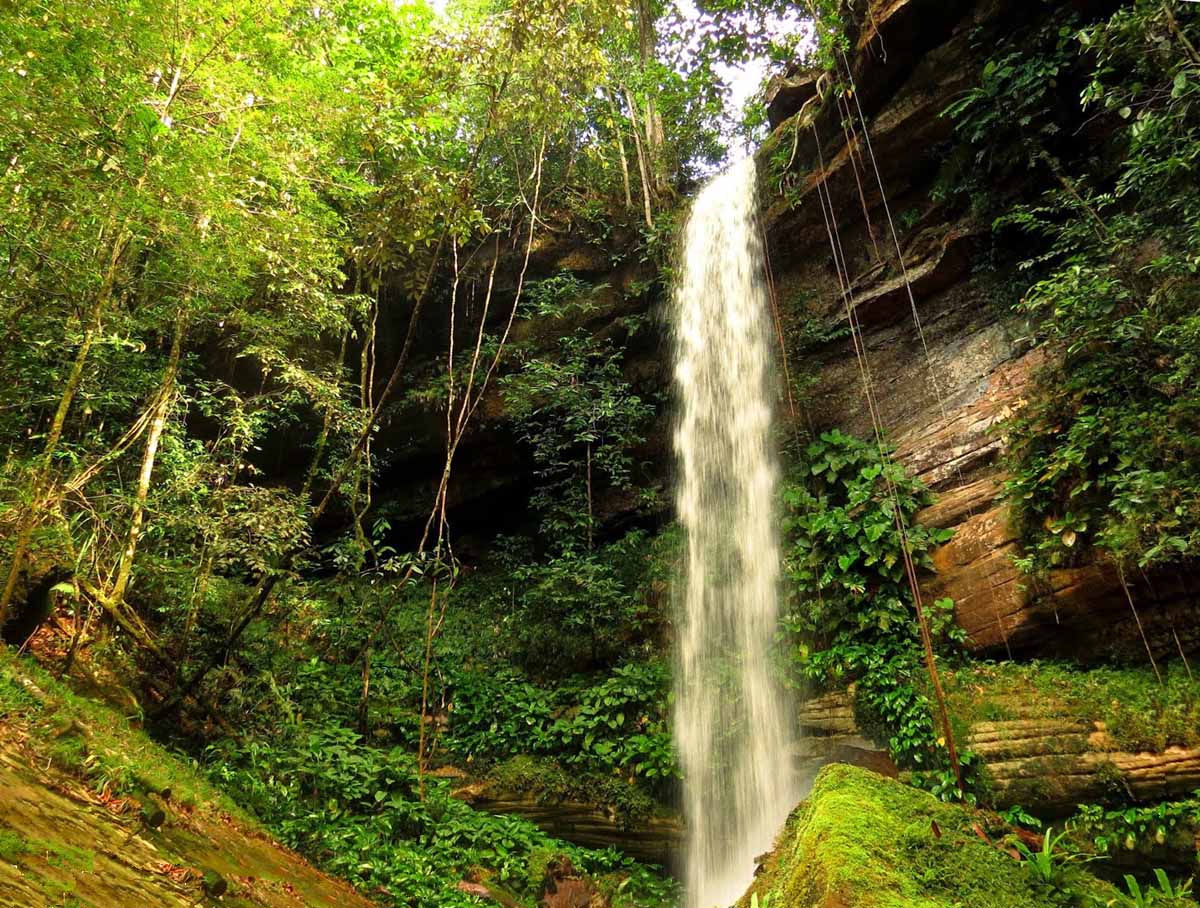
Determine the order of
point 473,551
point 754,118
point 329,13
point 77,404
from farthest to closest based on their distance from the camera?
point 473,551
point 754,118
point 329,13
point 77,404

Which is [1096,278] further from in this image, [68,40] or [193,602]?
[193,602]

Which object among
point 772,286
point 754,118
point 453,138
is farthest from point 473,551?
point 754,118

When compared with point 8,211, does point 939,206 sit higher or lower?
higher

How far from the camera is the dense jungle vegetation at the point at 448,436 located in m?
4.99

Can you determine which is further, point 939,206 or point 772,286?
point 772,286

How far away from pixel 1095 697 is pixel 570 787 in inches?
206

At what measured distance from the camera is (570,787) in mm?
7211

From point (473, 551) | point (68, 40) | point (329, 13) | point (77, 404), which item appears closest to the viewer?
point (68, 40)

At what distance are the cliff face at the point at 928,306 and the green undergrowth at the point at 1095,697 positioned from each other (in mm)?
235

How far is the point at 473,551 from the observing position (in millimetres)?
12516

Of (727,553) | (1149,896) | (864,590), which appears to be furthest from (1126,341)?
(727,553)

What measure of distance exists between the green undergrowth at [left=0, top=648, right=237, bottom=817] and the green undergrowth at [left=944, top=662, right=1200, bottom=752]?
6.33 m

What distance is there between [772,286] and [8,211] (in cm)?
911

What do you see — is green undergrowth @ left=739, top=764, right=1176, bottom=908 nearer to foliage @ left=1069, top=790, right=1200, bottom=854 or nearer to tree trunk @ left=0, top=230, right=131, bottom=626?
foliage @ left=1069, top=790, right=1200, bottom=854
